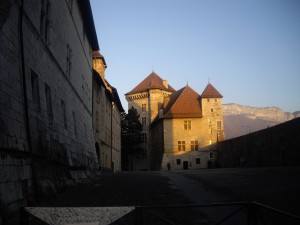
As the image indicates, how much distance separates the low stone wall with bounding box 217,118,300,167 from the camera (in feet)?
67.6

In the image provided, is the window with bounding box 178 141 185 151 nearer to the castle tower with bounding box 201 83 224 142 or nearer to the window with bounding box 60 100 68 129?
the castle tower with bounding box 201 83 224 142

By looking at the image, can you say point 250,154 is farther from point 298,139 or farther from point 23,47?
point 23,47

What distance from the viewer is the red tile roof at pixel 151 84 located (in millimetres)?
60281

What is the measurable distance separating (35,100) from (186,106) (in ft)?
137

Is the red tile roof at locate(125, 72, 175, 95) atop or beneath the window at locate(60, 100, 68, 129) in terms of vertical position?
atop

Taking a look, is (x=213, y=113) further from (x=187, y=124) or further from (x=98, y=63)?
(x=98, y=63)

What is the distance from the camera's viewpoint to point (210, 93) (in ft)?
161

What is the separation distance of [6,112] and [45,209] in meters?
3.51

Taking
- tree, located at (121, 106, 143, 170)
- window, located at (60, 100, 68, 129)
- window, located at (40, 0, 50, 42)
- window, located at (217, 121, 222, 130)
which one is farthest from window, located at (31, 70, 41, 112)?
tree, located at (121, 106, 143, 170)

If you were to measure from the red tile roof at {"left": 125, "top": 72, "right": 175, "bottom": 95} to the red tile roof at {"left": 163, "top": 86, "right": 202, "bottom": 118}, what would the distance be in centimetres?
803

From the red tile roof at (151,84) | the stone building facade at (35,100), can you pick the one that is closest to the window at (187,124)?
the red tile roof at (151,84)

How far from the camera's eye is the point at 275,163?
23750 millimetres

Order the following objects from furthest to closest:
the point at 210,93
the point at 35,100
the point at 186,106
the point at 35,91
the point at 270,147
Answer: the point at 186,106 → the point at 210,93 → the point at 270,147 → the point at 35,91 → the point at 35,100

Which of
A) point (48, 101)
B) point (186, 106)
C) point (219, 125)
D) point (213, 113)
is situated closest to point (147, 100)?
point (186, 106)
